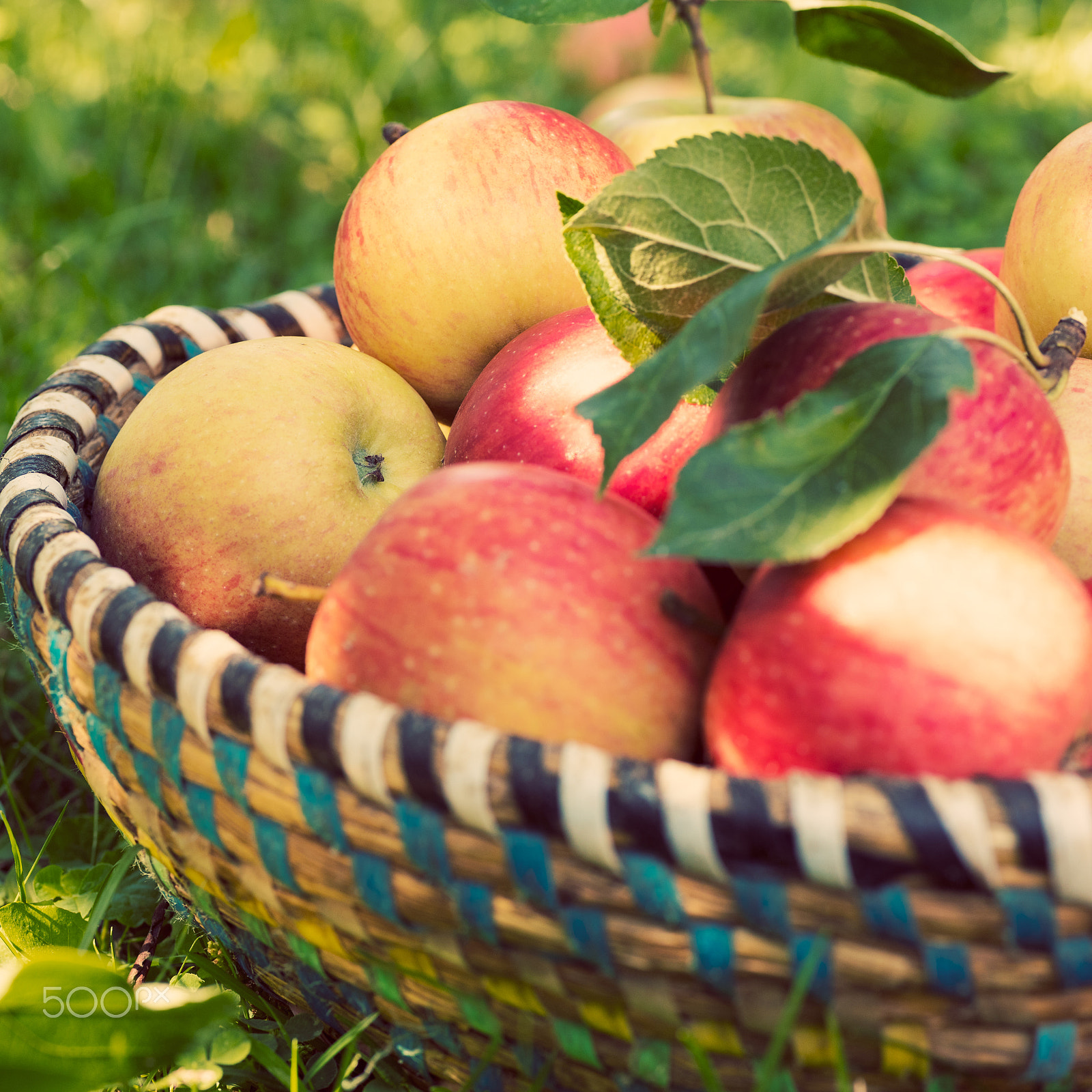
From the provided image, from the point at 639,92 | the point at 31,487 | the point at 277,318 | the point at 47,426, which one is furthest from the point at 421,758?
the point at 639,92

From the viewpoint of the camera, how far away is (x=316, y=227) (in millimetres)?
2207

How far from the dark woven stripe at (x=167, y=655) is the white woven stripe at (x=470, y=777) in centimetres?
19

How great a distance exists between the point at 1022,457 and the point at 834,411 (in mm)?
167

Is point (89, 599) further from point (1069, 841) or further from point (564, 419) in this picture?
point (1069, 841)

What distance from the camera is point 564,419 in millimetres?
867

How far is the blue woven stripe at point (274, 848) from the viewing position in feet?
1.97

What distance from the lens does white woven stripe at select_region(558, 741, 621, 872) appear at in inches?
19.6

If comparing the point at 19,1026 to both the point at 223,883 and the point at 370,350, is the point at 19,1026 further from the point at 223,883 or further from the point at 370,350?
the point at 370,350

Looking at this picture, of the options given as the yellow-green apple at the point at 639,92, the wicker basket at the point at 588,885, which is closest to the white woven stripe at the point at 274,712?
the wicker basket at the point at 588,885

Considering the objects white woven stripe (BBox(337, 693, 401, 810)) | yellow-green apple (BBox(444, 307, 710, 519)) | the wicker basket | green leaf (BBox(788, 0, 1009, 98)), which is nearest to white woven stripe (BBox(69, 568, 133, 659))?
the wicker basket

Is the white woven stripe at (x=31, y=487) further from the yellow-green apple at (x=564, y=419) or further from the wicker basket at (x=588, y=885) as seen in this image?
the yellow-green apple at (x=564, y=419)

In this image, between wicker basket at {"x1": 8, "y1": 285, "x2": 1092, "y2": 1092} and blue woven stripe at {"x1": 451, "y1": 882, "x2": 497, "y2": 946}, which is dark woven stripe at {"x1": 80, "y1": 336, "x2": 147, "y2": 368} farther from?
blue woven stripe at {"x1": 451, "y1": 882, "x2": 497, "y2": 946}

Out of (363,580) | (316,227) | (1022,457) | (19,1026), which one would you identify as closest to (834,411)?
(1022,457)

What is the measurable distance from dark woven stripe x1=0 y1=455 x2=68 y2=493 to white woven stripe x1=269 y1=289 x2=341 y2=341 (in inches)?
16.3
